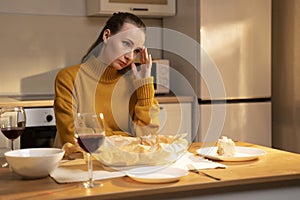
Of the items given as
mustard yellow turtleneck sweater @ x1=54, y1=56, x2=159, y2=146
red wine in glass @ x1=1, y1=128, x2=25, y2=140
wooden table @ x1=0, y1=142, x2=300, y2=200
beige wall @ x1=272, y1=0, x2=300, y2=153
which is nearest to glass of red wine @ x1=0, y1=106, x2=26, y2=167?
red wine in glass @ x1=1, y1=128, x2=25, y2=140

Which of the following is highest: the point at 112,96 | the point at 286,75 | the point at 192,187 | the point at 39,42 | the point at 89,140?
the point at 39,42

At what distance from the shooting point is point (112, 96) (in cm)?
232

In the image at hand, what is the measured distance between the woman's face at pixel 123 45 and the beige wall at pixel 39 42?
1381 millimetres

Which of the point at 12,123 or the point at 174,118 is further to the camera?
the point at 174,118

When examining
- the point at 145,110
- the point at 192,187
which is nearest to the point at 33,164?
the point at 192,187

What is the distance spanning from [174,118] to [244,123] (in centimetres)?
56

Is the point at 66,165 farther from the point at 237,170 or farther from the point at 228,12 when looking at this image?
the point at 228,12

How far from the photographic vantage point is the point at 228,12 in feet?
11.5

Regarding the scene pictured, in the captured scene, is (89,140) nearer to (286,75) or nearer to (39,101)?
(39,101)

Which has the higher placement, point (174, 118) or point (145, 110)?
point (145, 110)

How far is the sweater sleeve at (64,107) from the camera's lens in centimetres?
204

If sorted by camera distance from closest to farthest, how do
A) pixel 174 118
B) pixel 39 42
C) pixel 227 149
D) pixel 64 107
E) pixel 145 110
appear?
pixel 227 149 → pixel 64 107 → pixel 145 110 → pixel 174 118 → pixel 39 42

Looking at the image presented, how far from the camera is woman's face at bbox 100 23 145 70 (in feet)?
7.32

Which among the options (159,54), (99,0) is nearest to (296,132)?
(159,54)
